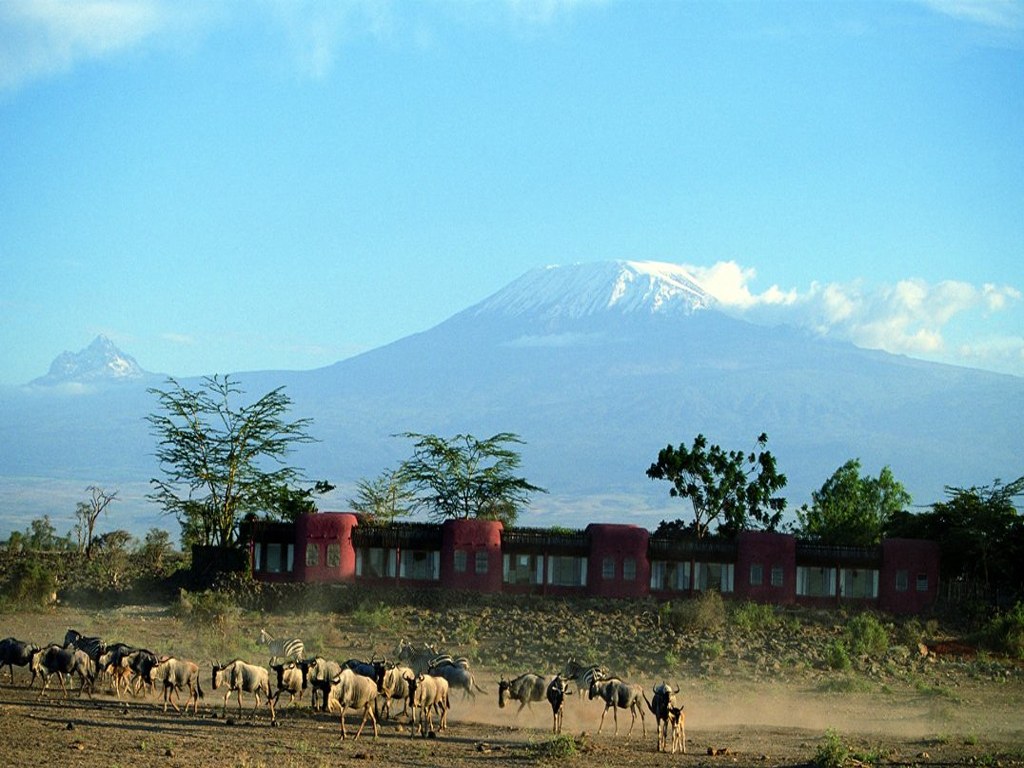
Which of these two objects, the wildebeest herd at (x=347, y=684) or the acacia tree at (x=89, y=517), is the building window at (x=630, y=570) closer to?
the wildebeest herd at (x=347, y=684)

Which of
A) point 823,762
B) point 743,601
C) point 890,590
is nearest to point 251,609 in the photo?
point 743,601

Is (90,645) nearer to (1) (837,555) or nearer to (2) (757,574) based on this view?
(2) (757,574)

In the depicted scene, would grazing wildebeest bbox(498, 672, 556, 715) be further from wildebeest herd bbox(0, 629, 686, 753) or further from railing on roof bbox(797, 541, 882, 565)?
railing on roof bbox(797, 541, 882, 565)

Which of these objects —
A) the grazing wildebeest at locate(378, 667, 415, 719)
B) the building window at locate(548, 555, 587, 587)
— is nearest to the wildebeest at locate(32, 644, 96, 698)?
the grazing wildebeest at locate(378, 667, 415, 719)

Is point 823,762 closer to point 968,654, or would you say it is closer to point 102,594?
point 968,654

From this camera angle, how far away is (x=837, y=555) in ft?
183

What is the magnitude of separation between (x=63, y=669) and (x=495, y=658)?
1394 cm

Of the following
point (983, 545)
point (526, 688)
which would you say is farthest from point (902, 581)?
point (526, 688)

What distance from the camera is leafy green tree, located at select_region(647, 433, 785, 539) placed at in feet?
207

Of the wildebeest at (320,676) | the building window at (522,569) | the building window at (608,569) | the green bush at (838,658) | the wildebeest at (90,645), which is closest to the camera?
the wildebeest at (320,676)

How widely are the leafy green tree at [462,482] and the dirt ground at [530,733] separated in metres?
27.2

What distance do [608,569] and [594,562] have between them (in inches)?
22.3

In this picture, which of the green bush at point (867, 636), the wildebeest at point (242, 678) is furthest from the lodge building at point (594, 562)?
the wildebeest at point (242, 678)

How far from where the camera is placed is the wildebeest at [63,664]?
35.3 m
